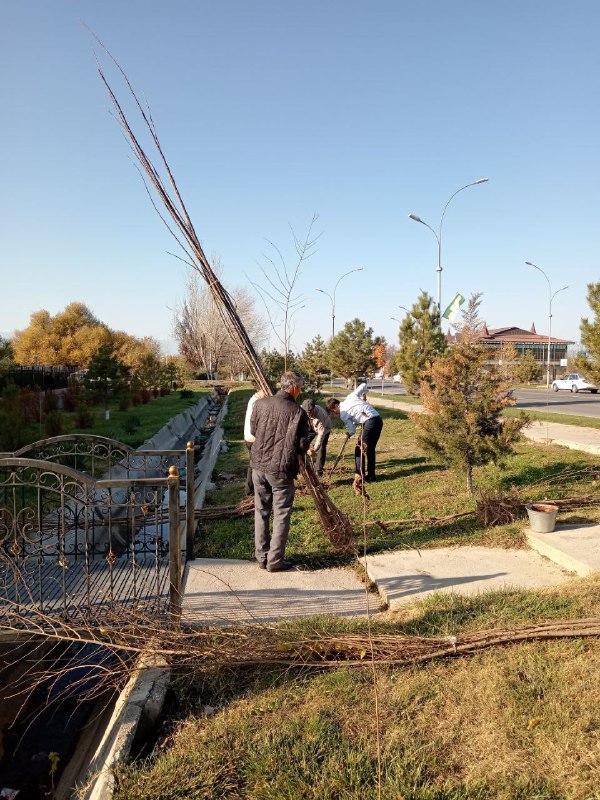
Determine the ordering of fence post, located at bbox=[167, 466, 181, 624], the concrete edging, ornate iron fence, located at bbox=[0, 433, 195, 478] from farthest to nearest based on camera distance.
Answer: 1. ornate iron fence, located at bbox=[0, 433, 195, 478]
2. fence post, located at bbox=[167, 466, 181, 624]
3. the concrete edging

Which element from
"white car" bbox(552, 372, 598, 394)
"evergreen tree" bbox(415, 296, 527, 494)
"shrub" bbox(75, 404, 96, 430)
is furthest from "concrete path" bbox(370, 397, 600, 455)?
"white car" bbox(552, 372, 598, 394)

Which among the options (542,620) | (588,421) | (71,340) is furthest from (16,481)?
(71,340)

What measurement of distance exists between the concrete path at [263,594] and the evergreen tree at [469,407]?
107 inches

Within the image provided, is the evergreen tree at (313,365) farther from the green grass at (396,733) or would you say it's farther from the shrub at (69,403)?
the green grass at (396,733)

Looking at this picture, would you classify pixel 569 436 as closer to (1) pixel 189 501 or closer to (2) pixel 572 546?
(2) pixel 572 546

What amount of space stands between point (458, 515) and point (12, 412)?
829cm

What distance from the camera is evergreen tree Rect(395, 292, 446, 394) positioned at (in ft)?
73.1

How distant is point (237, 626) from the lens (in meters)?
3.87

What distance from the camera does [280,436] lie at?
491 centimetres

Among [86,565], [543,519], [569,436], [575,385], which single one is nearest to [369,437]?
[543,519]

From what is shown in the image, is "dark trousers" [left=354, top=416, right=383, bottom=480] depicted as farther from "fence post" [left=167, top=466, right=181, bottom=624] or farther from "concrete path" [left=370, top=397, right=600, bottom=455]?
"fence post" [left=167, top=466, right=181, bottom=624]

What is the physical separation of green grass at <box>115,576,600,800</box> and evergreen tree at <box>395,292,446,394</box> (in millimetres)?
18780

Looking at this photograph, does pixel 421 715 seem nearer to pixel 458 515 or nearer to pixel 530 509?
pixel 530 509

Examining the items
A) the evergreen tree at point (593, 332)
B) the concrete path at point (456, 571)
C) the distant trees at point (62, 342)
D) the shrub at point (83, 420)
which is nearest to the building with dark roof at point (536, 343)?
the distant trees at point (62, 342)
